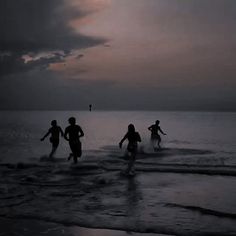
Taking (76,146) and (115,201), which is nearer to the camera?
(115,201)

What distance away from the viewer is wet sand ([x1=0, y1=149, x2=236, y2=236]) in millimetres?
9164

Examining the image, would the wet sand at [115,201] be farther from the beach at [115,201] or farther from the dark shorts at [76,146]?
the dark shorts at [76,146]

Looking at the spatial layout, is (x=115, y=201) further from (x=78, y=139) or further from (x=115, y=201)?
(x=78, y=139)

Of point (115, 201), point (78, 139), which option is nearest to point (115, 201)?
point (115, 201)

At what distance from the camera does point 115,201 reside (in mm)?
11711

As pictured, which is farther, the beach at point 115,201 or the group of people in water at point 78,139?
the group of people in water at point 78,139

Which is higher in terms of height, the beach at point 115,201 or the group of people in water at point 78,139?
the group of people in water at point 78,139

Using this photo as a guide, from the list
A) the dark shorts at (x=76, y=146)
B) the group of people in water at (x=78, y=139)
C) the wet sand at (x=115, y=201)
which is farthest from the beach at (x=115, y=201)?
the dark shorts at (x=76, y=146)

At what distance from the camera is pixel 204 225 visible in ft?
30.6

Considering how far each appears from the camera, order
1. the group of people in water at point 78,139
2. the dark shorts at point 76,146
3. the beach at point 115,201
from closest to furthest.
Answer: the beach at point 115,201
the group of people in water at point 78,139
the dark shorts at point 76,146

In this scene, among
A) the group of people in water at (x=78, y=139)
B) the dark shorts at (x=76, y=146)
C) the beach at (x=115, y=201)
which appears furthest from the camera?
the dark shorts at (x=76, y=146)

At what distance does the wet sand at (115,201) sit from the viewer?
361 inches

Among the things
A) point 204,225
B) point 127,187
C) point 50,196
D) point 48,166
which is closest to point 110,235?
point 204,225

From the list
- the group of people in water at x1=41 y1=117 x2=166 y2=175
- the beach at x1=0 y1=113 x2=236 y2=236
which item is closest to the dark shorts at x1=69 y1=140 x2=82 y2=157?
the group of people in water at x1=41 y1=117 x2=166 y2=175
